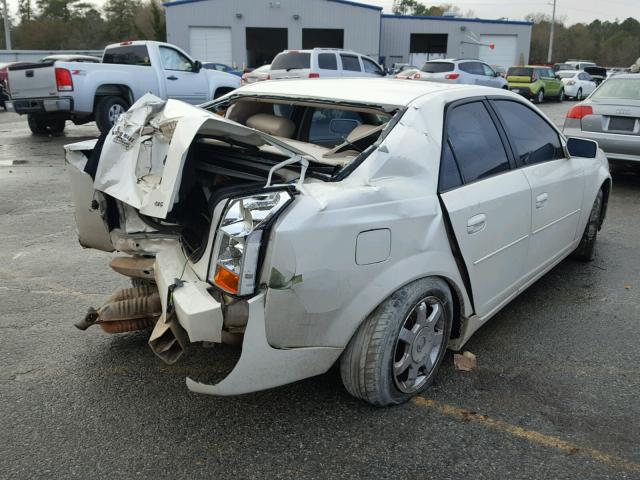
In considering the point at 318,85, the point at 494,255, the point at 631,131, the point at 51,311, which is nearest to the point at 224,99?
the point at 318,85

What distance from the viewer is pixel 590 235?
5.16 m

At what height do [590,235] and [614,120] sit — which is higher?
[614,120]

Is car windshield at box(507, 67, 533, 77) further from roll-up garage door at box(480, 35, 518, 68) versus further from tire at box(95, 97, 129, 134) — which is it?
tire at box(95, 97, 129, 134)

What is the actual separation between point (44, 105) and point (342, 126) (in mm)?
10074

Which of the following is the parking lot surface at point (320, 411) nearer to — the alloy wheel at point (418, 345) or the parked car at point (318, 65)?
the alloy wheel at point (418, 345)

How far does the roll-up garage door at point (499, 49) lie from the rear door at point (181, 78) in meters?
35.9

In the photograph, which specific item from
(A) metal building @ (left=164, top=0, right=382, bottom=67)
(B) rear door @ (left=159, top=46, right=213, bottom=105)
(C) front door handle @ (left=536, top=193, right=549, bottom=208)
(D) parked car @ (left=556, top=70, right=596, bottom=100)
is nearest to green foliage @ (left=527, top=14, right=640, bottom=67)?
(A) metal building @ (left=164, top=0, right=382, bottom=67)

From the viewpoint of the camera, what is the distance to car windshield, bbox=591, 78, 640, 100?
852cm

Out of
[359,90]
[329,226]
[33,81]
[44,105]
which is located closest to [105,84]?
[44,105]

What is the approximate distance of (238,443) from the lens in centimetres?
273

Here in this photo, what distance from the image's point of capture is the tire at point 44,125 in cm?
1407

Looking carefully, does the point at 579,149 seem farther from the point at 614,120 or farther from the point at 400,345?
the point at 614,120

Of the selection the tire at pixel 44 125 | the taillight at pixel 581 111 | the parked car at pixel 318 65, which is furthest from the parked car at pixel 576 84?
Result: the tire at pixel 44 125

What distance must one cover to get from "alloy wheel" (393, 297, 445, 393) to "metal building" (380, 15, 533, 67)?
4399 centimetres
